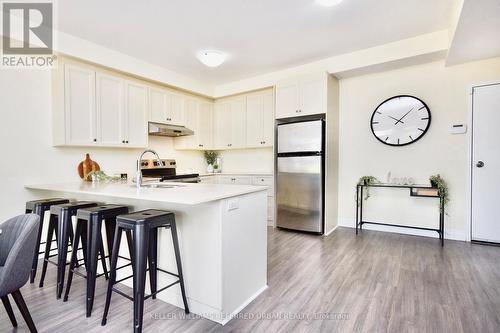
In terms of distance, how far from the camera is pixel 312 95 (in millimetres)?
3873

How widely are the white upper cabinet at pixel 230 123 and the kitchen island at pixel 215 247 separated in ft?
9.22

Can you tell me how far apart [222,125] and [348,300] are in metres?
3.83

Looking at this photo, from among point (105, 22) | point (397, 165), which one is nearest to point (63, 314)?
point (105, 22)

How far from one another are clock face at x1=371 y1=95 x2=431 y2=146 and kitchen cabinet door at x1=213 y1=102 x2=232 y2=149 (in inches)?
100

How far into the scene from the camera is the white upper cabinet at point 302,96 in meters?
3.80

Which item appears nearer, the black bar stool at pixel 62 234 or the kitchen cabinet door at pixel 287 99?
the black bar stool at pixel 62 234

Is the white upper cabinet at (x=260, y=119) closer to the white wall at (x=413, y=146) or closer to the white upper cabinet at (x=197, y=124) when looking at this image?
the white upper cabinet at (x=197, y=124)

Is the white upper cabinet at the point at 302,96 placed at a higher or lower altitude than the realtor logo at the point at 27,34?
lower

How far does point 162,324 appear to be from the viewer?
1777 mm

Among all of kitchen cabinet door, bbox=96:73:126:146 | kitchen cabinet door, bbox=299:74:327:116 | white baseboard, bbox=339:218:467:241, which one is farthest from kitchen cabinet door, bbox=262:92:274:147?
kitchen cabinet door, bbox=96:73:126:146

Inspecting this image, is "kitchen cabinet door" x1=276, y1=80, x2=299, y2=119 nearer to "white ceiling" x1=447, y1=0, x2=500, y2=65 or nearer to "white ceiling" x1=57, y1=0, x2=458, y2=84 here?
"white ceiling" x1=57, y1=0, x2=458, y2=84

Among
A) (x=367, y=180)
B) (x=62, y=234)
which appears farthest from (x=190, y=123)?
(x=367, y=180)

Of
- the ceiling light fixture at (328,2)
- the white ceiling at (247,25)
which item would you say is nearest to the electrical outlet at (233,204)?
the white ceiling at (247,25)

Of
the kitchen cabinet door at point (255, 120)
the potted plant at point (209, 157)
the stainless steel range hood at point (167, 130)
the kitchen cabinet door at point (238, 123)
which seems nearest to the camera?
A: the stainless steel range hood at point (167, 130)
